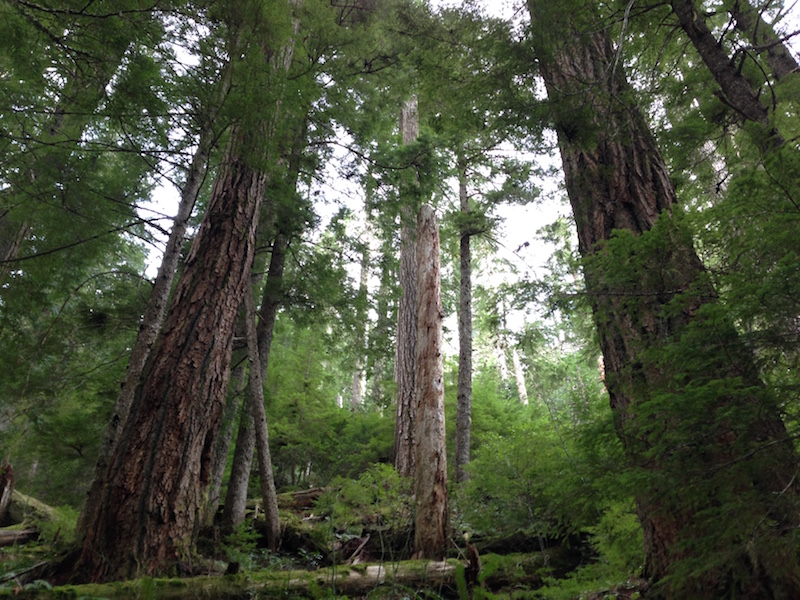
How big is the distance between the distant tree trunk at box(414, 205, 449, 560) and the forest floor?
12.1 inches

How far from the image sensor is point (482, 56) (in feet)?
15.0

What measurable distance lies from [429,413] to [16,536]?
238 inches

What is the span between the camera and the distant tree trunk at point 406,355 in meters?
8.26

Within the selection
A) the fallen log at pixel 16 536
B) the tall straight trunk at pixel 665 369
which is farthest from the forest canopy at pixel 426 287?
the fallen log at pixel 16 536

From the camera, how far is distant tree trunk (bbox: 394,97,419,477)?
8258 millimetres

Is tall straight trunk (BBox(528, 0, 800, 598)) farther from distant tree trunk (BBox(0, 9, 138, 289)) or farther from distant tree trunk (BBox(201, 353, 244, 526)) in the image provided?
distant tree trunk (BBox(201, 353, 244, 526))

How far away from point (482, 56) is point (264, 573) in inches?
200

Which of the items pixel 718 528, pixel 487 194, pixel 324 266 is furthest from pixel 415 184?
pixel 718 528

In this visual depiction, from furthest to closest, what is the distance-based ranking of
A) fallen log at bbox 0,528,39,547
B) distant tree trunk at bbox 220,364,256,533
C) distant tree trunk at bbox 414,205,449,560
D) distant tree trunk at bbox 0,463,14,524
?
1. distant tree trunk at bbox 0,463,14,524
2. distant tree trunk at bbox 220,364,256,533
3. fallen log at bbox 0,528,39,547
4. distant tree trunk at bbox 414,205,449,560

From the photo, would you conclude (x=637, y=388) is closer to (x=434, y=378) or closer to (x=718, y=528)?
(x=718, y=528)

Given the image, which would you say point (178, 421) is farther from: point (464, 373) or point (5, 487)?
point (464, 373)

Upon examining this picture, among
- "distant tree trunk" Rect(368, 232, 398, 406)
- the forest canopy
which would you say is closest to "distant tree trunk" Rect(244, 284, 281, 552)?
the forest canopy

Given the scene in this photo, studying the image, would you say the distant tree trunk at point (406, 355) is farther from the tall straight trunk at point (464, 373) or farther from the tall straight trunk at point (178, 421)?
the tall straight trunk at point (178, 421)

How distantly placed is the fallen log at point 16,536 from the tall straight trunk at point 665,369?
7.89 m
